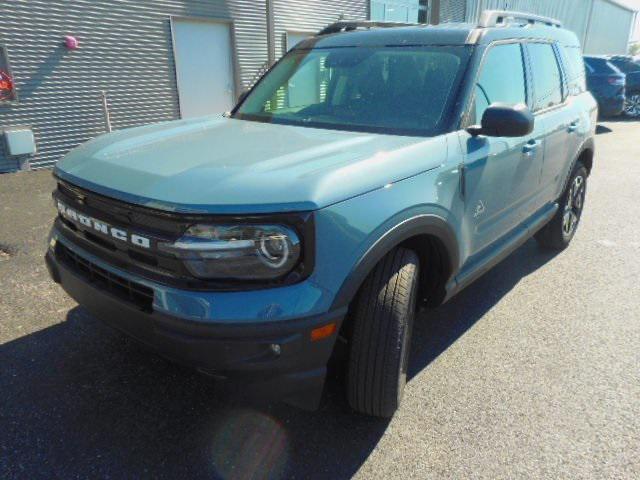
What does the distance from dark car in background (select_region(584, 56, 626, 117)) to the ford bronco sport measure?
37.4 ft

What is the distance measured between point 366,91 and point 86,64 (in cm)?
670

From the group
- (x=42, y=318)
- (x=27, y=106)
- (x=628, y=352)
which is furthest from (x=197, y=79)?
(x=628, y=352)

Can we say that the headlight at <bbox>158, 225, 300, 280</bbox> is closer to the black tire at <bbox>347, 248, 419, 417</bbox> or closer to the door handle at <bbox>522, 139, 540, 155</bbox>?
the black tire at <bbox>347, 248, 419, 417</bbox>

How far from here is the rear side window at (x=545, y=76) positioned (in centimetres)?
351

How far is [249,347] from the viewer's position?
5.82 feet

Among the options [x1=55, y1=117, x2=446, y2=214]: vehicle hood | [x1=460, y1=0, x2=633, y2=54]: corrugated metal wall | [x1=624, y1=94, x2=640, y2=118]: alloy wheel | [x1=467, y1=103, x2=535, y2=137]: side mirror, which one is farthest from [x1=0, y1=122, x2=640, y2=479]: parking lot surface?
[x1=460, y1=0, x2=633, y2=54]: corrugated metal wall

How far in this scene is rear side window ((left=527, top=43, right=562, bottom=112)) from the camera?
3.51m

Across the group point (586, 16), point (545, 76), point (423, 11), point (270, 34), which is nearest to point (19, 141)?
point (270, 34)

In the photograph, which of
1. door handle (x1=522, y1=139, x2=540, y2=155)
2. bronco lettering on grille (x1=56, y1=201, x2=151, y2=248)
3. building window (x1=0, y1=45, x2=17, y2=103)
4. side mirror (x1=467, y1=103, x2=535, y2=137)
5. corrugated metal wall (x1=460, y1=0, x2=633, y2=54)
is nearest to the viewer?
bronco lettering on grille (x1=56, y1=201, x2=151, y2=248)

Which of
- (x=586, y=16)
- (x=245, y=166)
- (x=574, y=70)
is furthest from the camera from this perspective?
(x=586, y=16)

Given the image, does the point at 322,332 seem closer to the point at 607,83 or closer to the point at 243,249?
the point at 243,249

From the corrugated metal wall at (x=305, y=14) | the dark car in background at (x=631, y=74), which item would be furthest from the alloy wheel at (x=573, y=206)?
the dark car in background at (x=631, y=74)

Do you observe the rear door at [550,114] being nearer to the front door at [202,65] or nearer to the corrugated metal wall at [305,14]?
the front door at [202,65]

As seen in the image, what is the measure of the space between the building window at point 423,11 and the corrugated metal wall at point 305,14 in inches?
167
